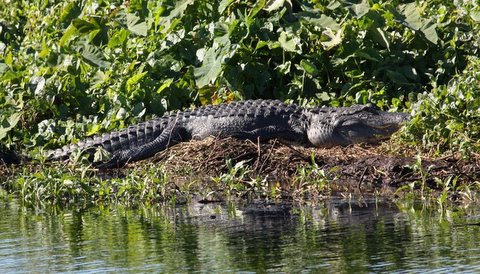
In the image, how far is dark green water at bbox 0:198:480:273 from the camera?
573 cm

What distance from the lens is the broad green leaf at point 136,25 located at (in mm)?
11117

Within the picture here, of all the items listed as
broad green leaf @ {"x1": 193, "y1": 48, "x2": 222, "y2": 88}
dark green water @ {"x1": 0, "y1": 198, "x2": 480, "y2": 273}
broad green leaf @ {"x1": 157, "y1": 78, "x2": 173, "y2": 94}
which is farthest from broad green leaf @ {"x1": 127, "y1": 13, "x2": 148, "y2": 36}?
dark green water @ {"x1": 0, "y1": 198, "x2": 480, "y2": 273}

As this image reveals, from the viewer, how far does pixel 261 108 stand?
998 cm

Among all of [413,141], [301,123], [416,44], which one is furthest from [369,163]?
[416,44]

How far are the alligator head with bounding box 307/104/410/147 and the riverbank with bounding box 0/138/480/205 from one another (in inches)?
7.8

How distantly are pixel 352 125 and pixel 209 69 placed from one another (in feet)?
4.83

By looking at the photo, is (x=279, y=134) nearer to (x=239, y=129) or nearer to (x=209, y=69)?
(x=239, y=129)

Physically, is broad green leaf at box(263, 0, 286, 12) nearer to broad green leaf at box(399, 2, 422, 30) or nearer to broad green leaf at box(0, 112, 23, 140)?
broad green leaf at box(399, 2, 422, 30)

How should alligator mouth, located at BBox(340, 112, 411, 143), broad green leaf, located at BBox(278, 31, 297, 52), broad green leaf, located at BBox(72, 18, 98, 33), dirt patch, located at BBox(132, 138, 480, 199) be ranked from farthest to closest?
broad green leaf, located at BBox(72, 18, 98, 33) → broad green leaf, located at BBox(278, 31, 297, 52) → alligator mouth, located at BBox(340, 112, 411, 143) → dirt patch, located at BBox(132, 138, 480, 199)

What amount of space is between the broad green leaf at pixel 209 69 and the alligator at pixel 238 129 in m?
0.27

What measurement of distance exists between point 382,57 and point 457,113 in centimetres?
156

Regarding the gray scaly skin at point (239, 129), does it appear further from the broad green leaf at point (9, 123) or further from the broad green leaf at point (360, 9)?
the broad green leaf at point (360, 9)

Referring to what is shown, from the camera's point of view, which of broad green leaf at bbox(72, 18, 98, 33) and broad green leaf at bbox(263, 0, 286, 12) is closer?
broad green leaf at bbox(263, 0, 286, 12)

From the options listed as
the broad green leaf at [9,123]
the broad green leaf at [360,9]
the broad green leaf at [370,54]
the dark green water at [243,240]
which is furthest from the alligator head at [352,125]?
the broad green leaf at [9,123]
